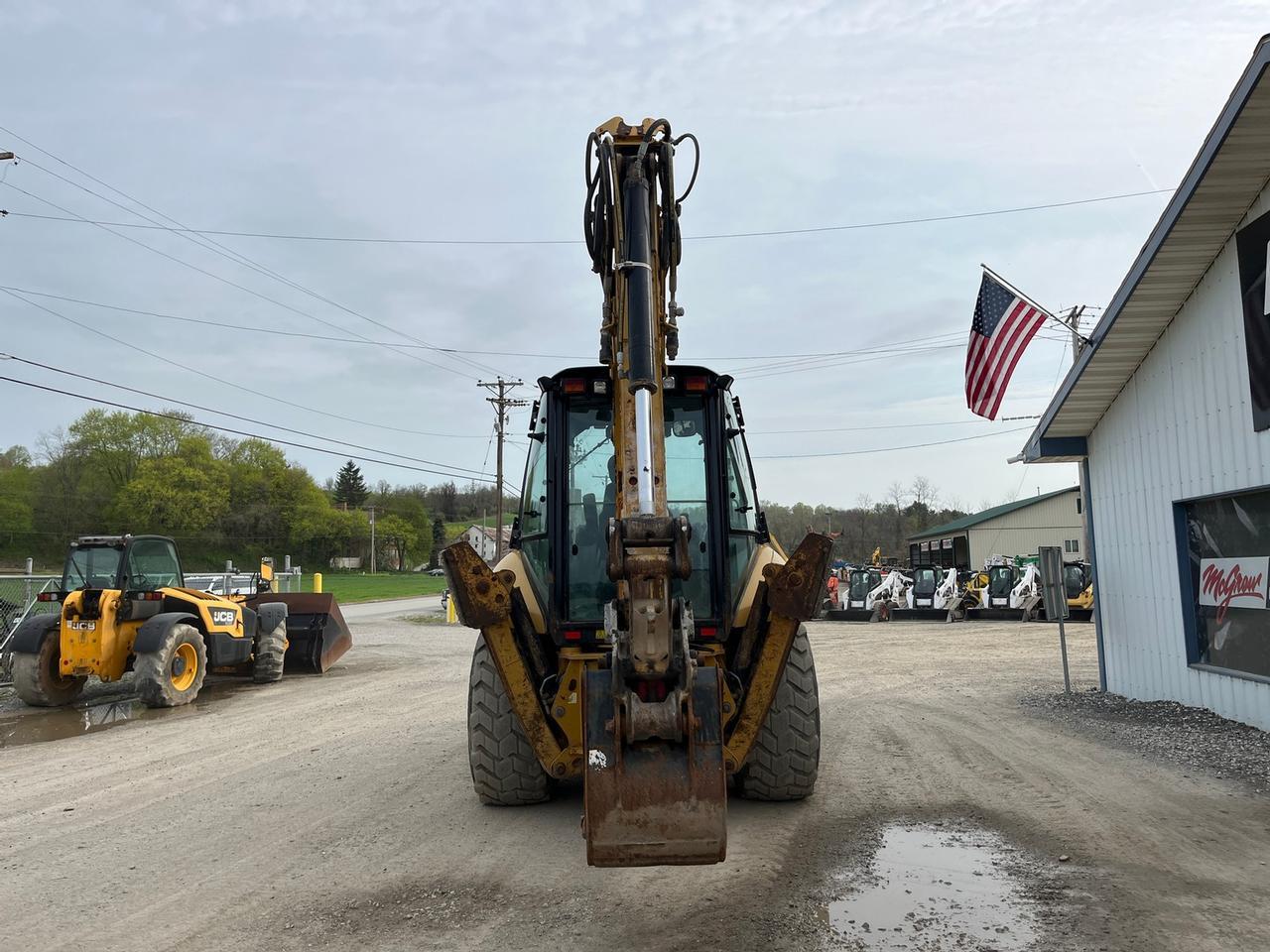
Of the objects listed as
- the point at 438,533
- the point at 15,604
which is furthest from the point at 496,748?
the point at 438,533

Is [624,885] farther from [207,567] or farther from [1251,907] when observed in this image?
[207,567]

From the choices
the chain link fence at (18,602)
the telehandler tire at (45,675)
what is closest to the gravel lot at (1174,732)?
the telehandler tire at (45,675)

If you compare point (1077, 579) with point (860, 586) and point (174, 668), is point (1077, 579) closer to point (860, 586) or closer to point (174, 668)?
point (860, 586)

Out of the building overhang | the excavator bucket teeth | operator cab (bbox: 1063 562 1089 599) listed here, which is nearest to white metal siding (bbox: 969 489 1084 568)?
operator cab (bbox: 1063 562 1089 599)

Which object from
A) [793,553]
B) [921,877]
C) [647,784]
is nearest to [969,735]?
[921,877]

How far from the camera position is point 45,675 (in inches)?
443

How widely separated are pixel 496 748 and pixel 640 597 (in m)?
2.48

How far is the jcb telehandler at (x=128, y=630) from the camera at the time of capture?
11.0m

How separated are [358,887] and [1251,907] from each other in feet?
14.1

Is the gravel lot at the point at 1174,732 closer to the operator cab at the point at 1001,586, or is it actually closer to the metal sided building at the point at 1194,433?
the metal sided building at the point at 1194,433

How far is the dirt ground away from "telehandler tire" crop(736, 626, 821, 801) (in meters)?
0.20

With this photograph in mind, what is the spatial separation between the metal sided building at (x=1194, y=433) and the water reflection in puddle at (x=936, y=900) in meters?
4.56

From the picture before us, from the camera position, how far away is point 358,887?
4586mm

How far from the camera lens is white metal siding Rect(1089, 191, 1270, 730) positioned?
8.03 metres
